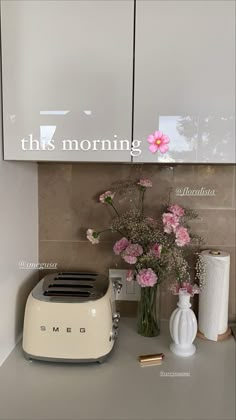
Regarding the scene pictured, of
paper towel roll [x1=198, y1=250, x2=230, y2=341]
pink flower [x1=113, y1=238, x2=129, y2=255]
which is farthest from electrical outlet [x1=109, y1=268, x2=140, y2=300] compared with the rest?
paper towel roll [x1=198, y1=250, x2=230, y2=341]

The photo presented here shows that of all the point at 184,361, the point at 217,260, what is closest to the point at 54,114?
the point at 217,260

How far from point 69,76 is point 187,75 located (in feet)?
1.01

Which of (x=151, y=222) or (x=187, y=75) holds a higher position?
(x=187, y=75)

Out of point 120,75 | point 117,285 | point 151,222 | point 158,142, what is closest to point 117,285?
point 117,285

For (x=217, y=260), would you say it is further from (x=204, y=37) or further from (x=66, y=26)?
(x=66, y=26)

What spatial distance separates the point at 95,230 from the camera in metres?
1.37

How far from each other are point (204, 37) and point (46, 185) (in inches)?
28.3

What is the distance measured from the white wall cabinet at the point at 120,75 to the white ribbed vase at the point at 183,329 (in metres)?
0.46

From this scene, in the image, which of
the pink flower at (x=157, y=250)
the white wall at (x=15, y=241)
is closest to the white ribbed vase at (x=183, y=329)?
the pink flower at (x=157, y=250)

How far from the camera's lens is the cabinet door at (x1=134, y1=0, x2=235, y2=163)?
3.14 ft

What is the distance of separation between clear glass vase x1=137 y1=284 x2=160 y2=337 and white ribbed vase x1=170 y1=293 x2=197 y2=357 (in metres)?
0.11

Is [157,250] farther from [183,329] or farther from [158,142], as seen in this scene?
[158,142]

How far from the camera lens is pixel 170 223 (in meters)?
1.17

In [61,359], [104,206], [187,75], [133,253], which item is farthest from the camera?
[104,206]
